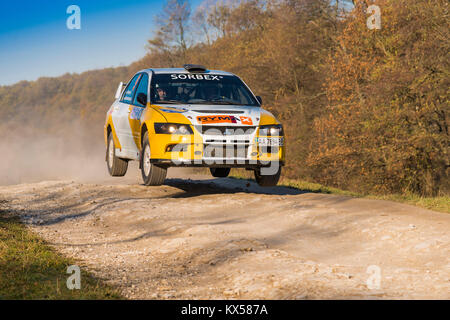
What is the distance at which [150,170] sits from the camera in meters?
10.9

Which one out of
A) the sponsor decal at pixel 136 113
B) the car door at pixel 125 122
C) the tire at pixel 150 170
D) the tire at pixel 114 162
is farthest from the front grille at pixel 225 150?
the tire at pixel 114 162

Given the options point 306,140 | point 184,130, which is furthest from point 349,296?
point 306,140

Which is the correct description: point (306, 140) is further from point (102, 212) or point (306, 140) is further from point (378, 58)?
point (102, 212)

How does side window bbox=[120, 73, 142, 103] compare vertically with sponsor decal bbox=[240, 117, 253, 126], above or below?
above

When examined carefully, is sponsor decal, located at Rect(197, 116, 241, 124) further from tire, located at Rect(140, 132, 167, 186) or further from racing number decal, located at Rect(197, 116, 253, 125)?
tire, located at Rect(140, 132, 167, 186)

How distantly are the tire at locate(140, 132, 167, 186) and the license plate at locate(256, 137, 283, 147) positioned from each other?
5.53 feet

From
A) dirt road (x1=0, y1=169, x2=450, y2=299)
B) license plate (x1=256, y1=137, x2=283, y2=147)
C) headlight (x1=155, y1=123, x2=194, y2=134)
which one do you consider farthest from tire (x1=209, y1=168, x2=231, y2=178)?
headlight (x1=155, y1=123, x2=194, y2=134)

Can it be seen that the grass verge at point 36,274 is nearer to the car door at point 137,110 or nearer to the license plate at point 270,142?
the car door at point 137,110

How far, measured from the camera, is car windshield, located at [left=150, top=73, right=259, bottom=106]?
11445 millimetres

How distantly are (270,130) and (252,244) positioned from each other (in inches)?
137

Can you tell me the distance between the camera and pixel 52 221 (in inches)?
444

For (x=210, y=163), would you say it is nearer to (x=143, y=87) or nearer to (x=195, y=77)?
(x=195, y=77)

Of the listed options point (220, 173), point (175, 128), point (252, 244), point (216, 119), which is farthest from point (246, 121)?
point (220, 173)

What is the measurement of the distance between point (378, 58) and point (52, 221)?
1850 cm
